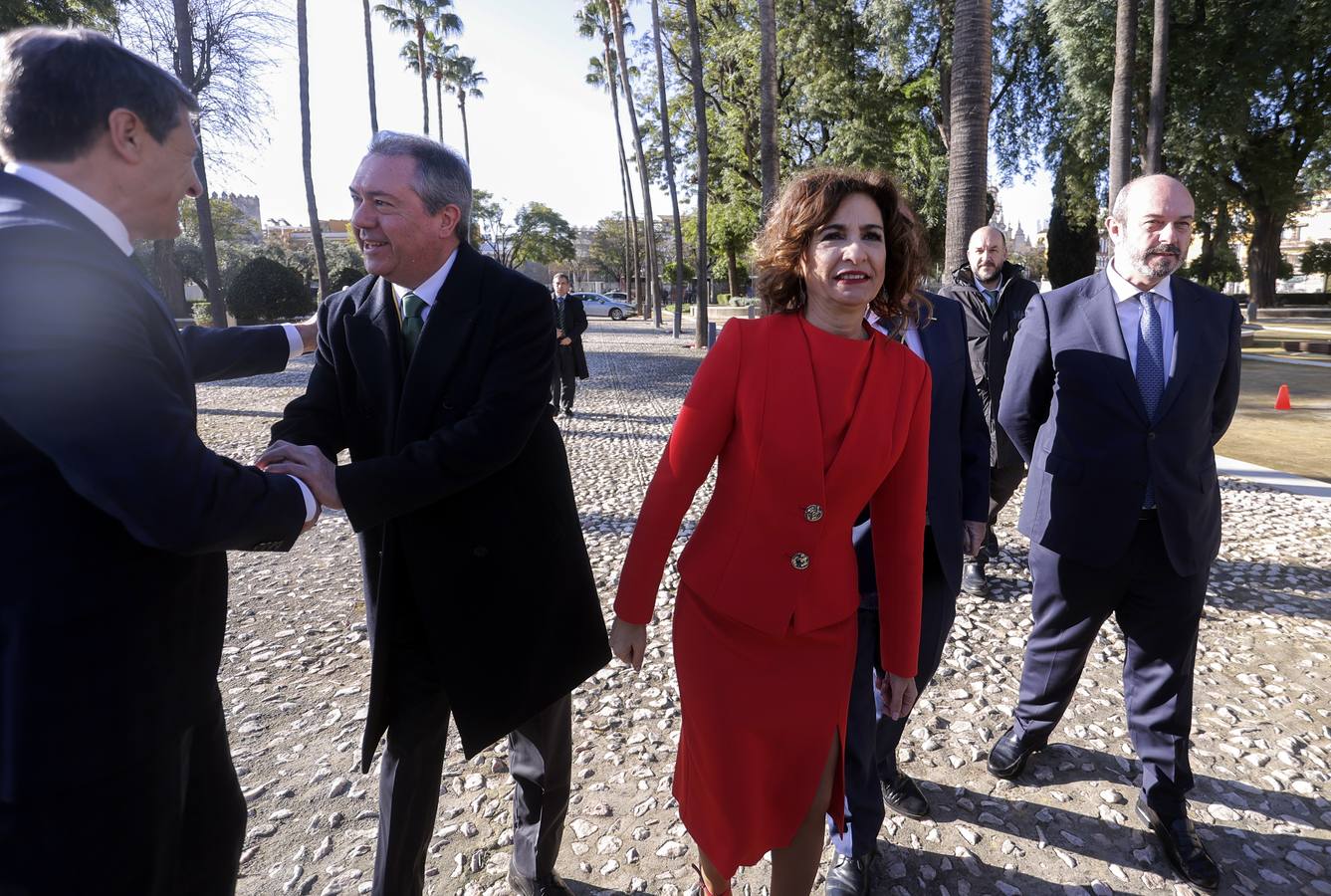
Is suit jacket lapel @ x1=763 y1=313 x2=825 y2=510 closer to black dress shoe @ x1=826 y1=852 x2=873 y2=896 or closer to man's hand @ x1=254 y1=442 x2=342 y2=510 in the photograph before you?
man's hand @ x1=254 y1=442 x2=342 y2=510

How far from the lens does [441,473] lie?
75.9 inches

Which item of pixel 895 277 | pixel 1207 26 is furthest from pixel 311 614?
pixel 1207 26

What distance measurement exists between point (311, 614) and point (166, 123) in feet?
13.3

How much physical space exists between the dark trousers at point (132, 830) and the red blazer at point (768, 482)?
107 cm

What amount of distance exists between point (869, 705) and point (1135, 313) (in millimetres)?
1823

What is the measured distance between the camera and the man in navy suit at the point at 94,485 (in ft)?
4.01

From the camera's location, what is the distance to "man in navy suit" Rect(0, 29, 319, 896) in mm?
1223

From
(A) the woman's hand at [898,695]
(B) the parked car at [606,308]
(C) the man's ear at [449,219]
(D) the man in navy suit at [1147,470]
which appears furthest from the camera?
(B) the parked car at [606,308]

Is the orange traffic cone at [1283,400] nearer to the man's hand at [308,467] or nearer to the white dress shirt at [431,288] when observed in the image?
the white dress shirt at [431,288]

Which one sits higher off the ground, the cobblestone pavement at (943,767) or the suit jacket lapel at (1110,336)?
the suit jacket lapel at (1110,336)

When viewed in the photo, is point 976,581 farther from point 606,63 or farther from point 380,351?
point 606,63

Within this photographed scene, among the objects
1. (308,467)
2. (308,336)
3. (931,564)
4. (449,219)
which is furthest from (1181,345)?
(308,336)

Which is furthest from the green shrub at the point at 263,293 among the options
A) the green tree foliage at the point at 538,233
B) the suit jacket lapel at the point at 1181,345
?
the green tree foliage at the point at 538,233

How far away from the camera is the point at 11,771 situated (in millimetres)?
1290
